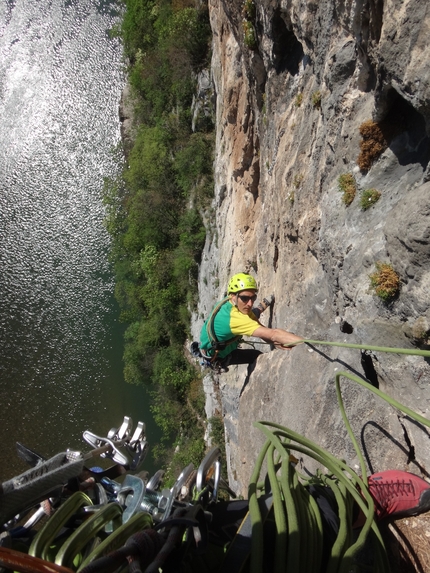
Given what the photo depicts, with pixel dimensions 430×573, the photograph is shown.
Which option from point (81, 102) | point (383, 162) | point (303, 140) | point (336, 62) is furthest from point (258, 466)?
point (81, 102)

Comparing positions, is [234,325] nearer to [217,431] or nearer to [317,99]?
[317,99]

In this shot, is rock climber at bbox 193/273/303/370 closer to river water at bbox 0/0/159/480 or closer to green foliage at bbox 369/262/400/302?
green foliage at bbox 369/262/400/302

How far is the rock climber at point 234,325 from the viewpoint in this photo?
160 inches

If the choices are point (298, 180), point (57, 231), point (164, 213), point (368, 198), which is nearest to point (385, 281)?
point (368, 198)

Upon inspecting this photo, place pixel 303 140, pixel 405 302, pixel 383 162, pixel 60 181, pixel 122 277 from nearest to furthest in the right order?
pixel 405 302, pixel 383 162, pixel 303 140, pixel 122 277, pixel 60 181

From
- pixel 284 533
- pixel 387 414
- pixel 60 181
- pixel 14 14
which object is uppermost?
pixel 14 14

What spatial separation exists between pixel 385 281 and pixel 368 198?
2.49ft

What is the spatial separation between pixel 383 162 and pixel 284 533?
270 cm

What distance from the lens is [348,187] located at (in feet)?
12.7

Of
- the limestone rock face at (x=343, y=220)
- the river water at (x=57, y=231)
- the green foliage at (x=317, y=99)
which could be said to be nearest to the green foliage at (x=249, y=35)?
the limestone rock face at (x=343, y=220)

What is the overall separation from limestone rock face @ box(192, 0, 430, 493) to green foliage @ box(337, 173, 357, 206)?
6 centimetres

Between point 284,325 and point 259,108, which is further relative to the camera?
point 259,108

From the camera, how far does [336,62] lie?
3896 millimetres

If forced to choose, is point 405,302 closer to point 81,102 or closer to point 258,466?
point 258,466
